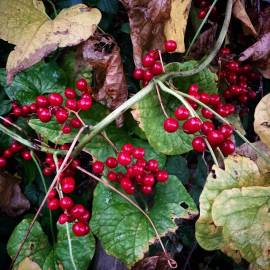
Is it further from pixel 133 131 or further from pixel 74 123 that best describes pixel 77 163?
pixel 133 131

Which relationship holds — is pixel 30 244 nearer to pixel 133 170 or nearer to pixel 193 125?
pixel 133 170

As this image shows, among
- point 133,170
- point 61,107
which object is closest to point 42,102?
point 61,107

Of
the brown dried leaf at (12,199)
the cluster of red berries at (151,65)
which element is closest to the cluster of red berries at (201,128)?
the cluster of red berries at (151,65)

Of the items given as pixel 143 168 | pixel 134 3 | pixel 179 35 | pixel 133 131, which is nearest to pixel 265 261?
pixel 143 168

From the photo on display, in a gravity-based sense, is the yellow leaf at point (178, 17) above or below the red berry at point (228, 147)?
above

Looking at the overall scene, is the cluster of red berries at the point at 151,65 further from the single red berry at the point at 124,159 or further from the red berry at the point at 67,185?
the red berry at the point at 67,185
